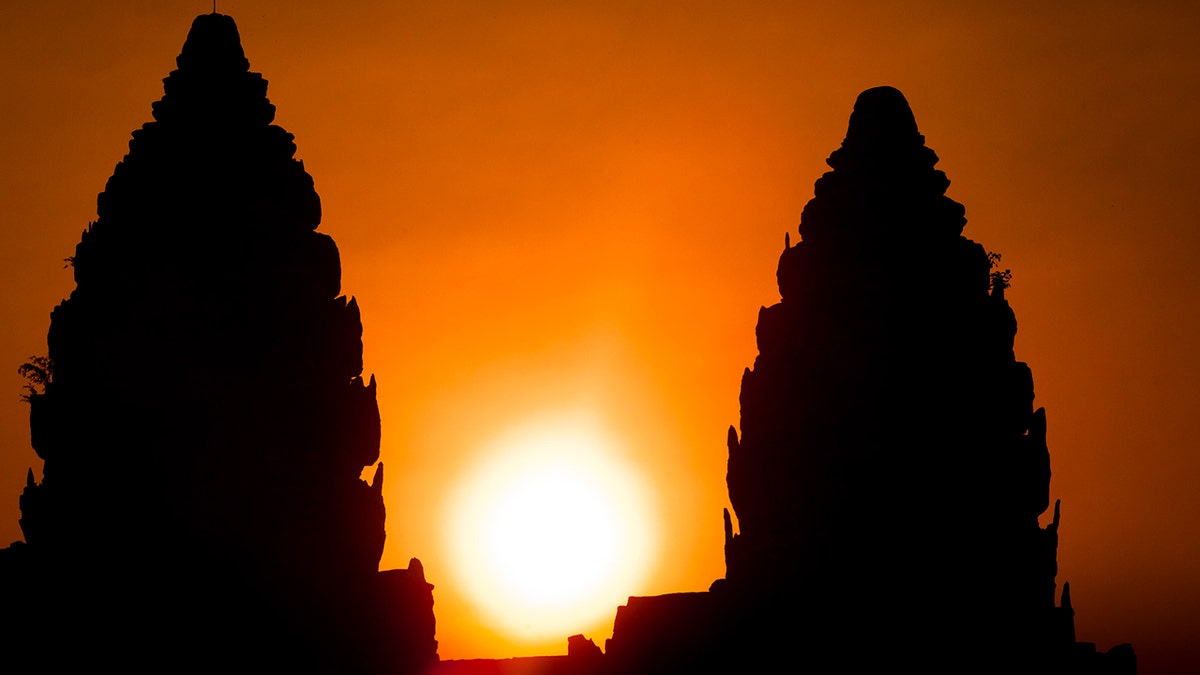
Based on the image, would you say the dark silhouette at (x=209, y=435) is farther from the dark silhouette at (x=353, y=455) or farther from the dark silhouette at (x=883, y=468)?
the dark silhouette at (x=883, y=468)

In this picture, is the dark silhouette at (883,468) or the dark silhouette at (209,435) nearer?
the dark silhouette at (209,435)

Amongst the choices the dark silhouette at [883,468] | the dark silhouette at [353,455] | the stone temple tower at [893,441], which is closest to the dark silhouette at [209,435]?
the dark silhouette at [353,455]

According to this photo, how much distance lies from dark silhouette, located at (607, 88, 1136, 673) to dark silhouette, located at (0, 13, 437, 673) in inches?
430

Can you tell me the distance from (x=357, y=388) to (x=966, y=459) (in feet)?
72.2

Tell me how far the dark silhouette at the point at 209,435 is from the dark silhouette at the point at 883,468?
10.9 meters

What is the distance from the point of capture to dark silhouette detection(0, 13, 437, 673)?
102875 millimetres

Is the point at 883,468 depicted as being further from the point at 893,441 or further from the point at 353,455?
the point at 353,455

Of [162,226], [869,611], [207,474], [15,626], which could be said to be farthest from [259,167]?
[869,611]

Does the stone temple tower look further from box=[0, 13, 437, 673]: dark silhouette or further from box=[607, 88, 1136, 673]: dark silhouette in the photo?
box=[0, 13, 437, 673]: dark silhouette

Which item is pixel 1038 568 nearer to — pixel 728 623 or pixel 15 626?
pixel 728 623

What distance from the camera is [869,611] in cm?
10500

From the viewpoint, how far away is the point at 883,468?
10650cm

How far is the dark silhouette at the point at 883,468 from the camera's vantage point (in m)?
105

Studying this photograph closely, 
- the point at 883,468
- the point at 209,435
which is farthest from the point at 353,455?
the point at 883,468
